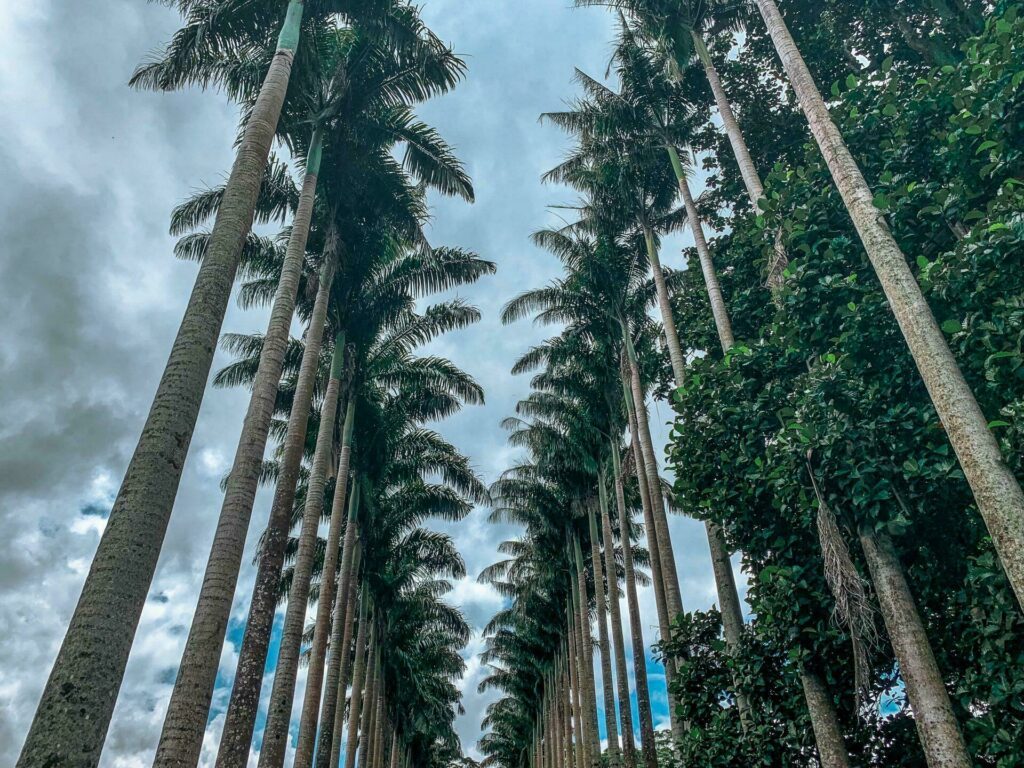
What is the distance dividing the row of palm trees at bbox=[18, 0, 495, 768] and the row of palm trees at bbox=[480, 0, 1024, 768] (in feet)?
15.0

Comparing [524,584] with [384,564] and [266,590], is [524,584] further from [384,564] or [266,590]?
[266,590]

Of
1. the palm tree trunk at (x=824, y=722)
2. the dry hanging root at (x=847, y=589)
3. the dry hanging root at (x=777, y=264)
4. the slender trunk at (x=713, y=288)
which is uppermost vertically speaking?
the slender trunk at (x=713, y=288)

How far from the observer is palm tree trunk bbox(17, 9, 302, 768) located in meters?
3.16

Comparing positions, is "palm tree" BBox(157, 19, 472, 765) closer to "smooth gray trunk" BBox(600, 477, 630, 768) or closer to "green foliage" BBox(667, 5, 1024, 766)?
"green foliage" BBox(667, 5, 1024, 766)

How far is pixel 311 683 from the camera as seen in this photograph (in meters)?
13.3

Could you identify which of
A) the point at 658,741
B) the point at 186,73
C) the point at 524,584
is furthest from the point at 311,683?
the point at 524,584

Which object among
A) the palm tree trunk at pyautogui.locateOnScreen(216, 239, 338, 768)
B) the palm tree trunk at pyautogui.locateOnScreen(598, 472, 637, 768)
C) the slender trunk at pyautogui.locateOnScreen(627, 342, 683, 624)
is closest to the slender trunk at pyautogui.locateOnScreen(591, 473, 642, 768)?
the palm tree trunk at pyautogui.locateOnScreen(598, 472, 637, 768)

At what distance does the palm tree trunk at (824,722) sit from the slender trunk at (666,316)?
684cm

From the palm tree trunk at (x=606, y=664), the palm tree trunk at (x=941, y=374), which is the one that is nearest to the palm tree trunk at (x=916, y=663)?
the palm tree trunk at (x=941, y=374)

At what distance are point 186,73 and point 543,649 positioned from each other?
133 feet

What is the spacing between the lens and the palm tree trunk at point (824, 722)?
275 inches

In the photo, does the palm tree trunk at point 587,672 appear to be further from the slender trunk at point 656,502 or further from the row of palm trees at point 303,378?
the slender trunk at point 656,502

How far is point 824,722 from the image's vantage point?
282 inches

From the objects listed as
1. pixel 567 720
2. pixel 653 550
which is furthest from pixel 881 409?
pixel 567 720
